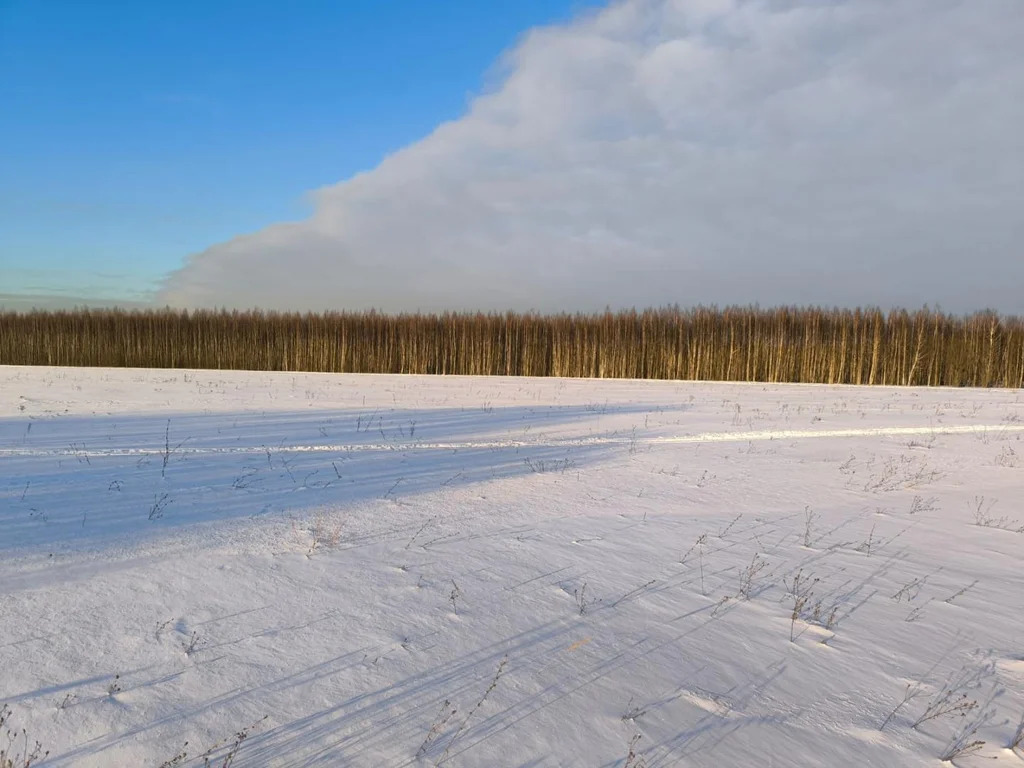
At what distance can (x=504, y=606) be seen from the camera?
114 inches

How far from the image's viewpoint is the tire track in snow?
6141 mm

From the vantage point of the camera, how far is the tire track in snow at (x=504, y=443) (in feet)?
20.1

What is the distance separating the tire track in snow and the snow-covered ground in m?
0.10

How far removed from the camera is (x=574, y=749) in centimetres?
190

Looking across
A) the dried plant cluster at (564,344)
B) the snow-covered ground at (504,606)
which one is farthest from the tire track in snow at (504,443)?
the dried plant cluster at (564,344)

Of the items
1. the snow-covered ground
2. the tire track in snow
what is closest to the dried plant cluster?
the tire track in snow

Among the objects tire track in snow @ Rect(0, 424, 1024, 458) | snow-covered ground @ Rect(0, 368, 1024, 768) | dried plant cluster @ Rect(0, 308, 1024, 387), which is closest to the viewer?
snow-covered ground @ Rect(0, 368, 1024, 768)

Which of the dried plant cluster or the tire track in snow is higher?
the dried plant cluster

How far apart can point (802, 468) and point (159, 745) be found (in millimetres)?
6110

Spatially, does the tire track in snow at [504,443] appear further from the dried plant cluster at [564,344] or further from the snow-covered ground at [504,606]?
the dried plant cluster at [564,344]

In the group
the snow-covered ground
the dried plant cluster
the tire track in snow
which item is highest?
the dried plant cluster

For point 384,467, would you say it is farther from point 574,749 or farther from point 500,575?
point 574,749

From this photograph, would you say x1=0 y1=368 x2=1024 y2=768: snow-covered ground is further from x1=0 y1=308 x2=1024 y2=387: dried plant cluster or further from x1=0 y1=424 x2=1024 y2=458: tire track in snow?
x1=0 y1=308 x2=1024 y2=387: dried plant cluster

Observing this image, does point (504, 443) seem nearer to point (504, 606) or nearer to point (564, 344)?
point (504, 606)
